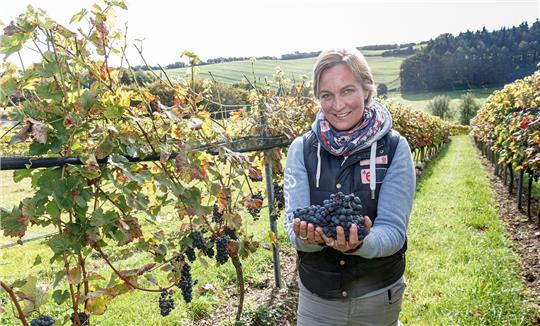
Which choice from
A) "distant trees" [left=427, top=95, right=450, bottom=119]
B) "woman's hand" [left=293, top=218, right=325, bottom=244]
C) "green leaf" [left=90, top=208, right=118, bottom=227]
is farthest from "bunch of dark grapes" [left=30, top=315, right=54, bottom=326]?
"distant trees" [left=427, top=95, right=450, bottom=119]

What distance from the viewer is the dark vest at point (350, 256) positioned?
6.38 feet

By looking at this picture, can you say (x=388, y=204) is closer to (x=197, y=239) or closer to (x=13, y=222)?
(x=197, y=239)

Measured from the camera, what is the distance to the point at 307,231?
165 cm

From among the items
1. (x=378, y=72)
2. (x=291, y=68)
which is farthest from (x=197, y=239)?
(x=378, y=72)

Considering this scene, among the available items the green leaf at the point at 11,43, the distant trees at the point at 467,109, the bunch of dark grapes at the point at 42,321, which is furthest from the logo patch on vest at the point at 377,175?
the distant trees at the point at 467,109

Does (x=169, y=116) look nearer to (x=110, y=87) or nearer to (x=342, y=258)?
(x=110, y=87)

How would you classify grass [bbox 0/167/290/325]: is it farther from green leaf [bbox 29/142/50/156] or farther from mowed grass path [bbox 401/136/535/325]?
mowed grass path [bbox 401/136/535/325]

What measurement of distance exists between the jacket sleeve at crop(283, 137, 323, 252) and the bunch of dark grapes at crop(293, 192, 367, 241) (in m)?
0.33

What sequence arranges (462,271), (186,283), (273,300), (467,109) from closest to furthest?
(186,283), (273,300), (462,271), (467,109)

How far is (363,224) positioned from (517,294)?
141 inches

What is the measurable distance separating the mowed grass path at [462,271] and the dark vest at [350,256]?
2.36m

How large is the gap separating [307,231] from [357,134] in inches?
21.5

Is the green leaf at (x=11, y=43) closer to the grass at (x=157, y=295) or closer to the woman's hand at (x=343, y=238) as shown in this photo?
the grass at (x=157, y=295)

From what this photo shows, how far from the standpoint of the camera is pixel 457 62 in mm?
80438
